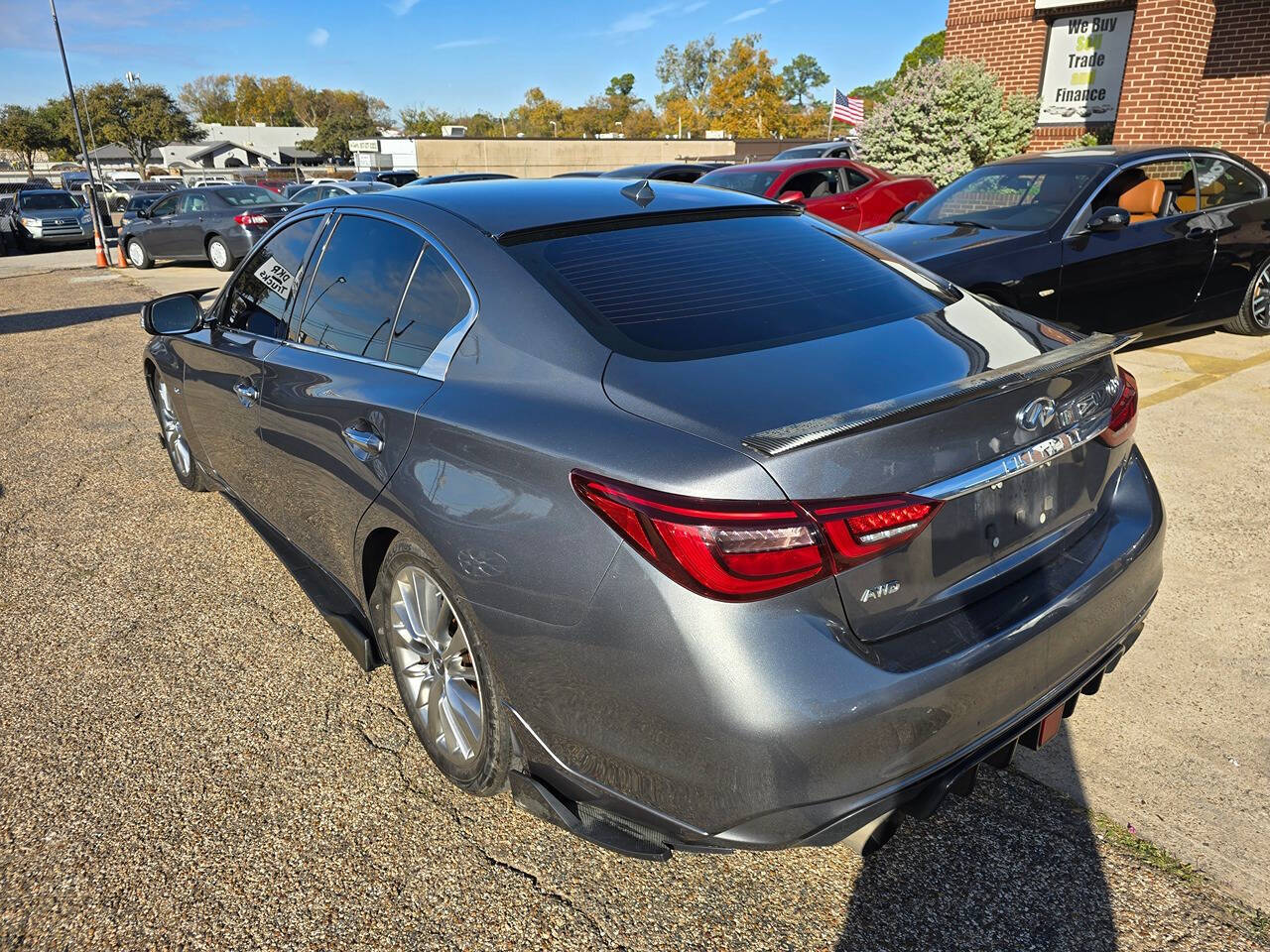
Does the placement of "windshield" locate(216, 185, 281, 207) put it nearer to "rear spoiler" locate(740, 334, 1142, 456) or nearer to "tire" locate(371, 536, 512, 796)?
"tire" locate(371, 536, 512, 796)

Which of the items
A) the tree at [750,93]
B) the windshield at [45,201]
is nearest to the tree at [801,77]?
the tree at [750,93]

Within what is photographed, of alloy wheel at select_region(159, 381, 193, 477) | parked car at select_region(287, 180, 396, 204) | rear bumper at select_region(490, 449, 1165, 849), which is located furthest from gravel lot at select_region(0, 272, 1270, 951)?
parked car at select_region(287, 180, 396, 204)

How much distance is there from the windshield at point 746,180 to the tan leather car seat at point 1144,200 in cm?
531

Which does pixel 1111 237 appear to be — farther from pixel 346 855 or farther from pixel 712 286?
pixel 346 855

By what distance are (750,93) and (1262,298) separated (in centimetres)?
8429

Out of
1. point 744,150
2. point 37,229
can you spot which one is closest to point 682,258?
point 37,229

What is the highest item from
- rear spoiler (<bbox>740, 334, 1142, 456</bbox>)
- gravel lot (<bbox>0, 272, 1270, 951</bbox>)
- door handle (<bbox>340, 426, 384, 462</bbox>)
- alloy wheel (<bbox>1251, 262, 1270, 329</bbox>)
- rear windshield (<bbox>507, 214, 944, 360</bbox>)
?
rear windshield (<bbox>507, 214, 944, 360</bbox>)

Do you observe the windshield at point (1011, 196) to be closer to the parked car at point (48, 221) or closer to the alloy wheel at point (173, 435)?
the alloy wheel at point (173, 435)

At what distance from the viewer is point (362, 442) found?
2.70 m

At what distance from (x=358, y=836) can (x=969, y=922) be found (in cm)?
162

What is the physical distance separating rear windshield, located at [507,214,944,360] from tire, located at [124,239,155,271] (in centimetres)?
1920

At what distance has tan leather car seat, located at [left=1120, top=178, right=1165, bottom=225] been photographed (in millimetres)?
6793

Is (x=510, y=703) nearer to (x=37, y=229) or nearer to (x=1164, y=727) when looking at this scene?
(x=1164, y=727)

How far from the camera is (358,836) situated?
2.56 meters
